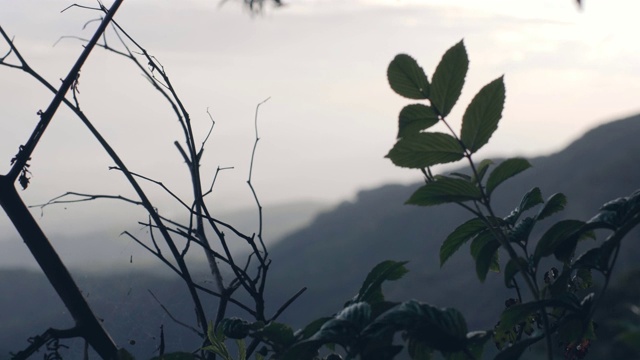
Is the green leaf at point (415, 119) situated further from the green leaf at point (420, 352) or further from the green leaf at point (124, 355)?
the green leaf at point (124, 355)

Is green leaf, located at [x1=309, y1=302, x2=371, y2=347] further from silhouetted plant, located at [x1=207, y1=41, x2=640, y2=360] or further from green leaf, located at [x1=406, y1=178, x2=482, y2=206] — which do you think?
green leaf, located at [x1=406, y1=178, x2=482, y2=206]

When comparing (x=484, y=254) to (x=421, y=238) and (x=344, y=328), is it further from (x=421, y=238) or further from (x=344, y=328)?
(x=421, y=238)

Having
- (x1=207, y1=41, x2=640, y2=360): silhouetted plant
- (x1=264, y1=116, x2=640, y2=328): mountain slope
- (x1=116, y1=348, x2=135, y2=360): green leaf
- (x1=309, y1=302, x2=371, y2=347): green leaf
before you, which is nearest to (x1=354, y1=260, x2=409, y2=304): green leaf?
(x1=207, y1=41, x2=640, y2=360): silhouetted plant

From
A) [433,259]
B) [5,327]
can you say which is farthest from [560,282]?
[433,259]

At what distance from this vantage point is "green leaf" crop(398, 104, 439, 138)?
670mm

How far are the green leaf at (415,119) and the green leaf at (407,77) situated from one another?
0.04ft

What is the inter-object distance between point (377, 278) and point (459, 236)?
0.11 m

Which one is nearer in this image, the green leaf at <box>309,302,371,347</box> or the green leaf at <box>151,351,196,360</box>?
the green leaf at <box>309,302,371,347</box>

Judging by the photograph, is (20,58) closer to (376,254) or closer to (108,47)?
(108,47)

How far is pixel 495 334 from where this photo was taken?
2.37 feet

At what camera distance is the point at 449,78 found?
2.15 feet

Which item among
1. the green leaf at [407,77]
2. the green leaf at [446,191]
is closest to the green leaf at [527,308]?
the green leaf at [446,191]

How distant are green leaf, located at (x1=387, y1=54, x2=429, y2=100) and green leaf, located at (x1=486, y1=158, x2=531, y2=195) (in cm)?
10

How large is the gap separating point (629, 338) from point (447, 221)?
648 inches
